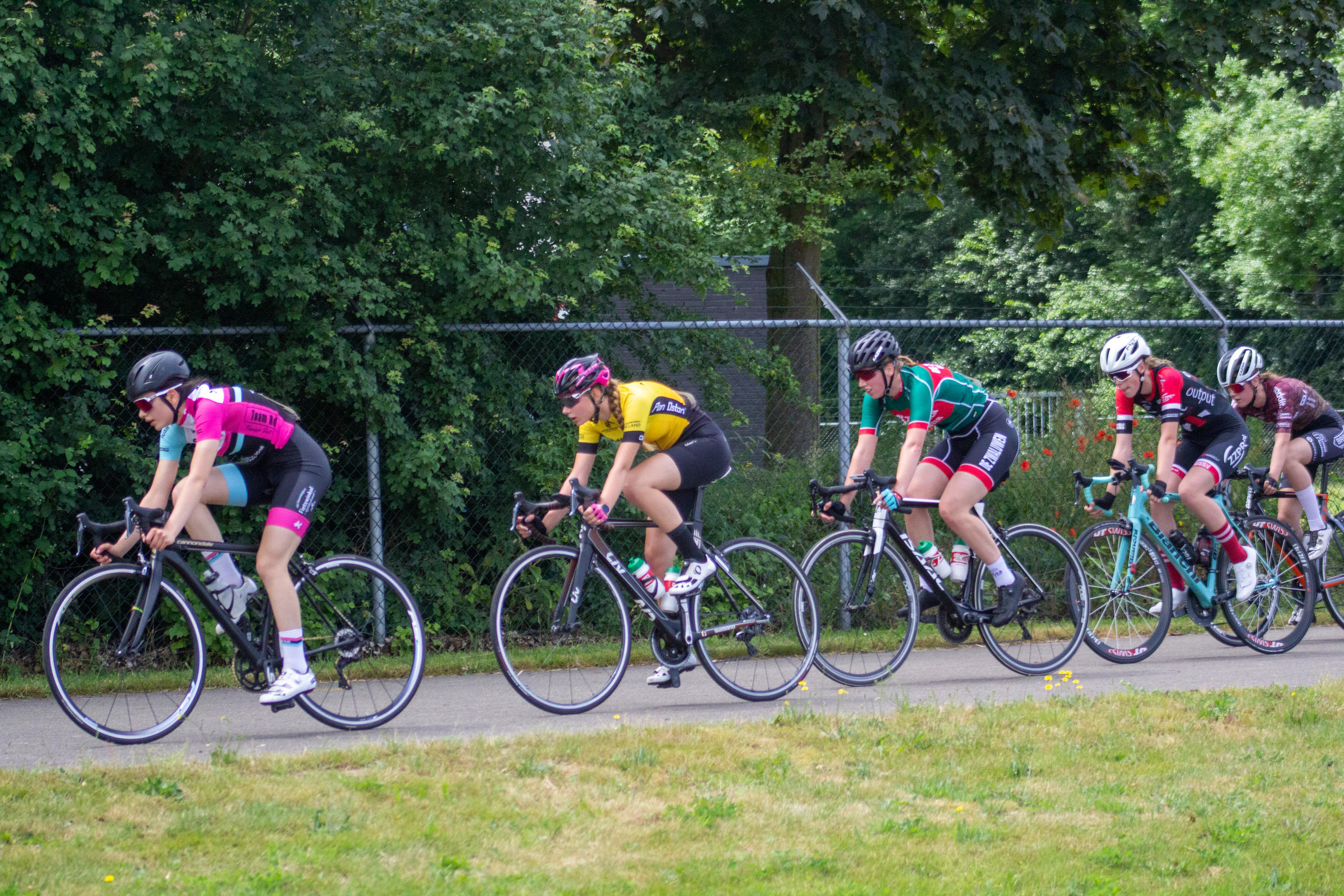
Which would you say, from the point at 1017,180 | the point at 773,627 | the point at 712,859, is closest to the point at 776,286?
the point at 1017,180

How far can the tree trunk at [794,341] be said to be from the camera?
11164 millimetres

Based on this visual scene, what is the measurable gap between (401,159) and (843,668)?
4.10 metres

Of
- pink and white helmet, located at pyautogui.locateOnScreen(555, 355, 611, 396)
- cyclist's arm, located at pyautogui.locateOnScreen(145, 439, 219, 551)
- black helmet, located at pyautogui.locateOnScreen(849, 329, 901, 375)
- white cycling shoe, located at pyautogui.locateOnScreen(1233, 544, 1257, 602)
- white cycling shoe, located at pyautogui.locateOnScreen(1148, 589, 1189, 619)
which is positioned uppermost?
black helmet, located at pyautogui.locateOnScreen(849, 329, 901, 375)

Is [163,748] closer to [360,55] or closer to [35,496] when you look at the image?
[35,496]

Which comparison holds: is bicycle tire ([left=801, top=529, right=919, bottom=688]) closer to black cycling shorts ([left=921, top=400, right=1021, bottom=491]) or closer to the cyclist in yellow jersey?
A: black cycling shorts ([left=921, top=400, right=1021, bottom=491])

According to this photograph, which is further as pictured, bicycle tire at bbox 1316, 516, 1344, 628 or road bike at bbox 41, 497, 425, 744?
bicycle tire at bbox 1316, 516, 1344, 628

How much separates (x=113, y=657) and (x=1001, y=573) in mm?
4753

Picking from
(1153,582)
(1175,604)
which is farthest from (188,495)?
(1175,604)

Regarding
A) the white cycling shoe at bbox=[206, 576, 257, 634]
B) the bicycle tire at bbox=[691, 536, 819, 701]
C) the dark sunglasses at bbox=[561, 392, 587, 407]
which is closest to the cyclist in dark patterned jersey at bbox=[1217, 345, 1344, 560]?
the bicycle tire at bbox=[691, 536, 819, 701]

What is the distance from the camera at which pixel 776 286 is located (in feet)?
48.6

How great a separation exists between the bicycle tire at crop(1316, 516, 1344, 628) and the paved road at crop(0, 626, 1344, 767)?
660mm

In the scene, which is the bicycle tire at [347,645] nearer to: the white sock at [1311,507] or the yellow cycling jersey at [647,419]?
the yellow cycling jersey at [647,419]

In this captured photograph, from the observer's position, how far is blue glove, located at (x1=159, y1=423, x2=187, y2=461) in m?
6.27

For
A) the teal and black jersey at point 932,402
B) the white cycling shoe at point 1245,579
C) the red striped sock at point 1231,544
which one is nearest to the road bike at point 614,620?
the teal and black jersey at point 932,402
